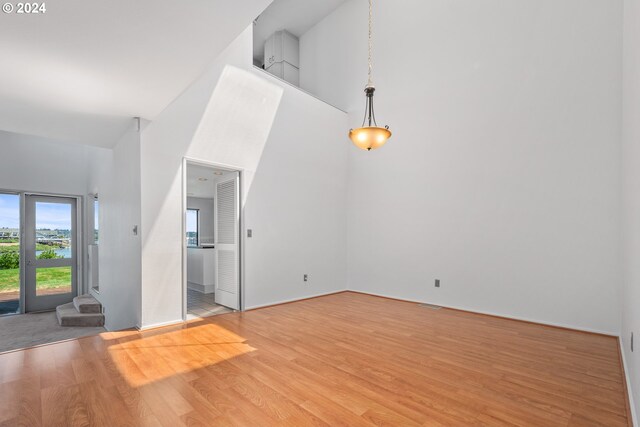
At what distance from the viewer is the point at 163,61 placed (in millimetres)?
2479

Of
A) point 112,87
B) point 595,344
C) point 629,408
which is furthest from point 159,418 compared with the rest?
point 595,344

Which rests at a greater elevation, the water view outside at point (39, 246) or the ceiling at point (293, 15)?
the ceiling at point (293, 15)

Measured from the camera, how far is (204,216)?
34.9 feet

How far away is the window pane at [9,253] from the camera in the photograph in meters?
6.04

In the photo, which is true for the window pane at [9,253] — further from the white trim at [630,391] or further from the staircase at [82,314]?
the white trim at [630,391]

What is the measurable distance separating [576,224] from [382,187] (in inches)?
112

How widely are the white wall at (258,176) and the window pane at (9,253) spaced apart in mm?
4630

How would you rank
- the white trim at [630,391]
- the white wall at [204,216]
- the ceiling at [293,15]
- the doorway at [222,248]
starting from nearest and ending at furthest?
the white trim at [630,391] → the doorway at [222,248] → the ceiling at [293,15] → the white wall at [204,216]

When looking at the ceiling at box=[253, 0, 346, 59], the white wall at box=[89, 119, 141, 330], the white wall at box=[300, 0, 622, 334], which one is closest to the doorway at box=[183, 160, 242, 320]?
the white wall at box=[89, 119, 141, 330]

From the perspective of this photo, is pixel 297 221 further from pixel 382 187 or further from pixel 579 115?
pixel 579 115

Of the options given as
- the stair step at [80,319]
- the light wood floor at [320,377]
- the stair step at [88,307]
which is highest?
the light wood floor at [320,377]

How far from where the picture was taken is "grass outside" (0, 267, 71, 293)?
6.19 metres

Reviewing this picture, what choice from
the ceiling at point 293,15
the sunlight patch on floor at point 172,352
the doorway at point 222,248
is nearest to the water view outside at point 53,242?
the doorway at point 222,248

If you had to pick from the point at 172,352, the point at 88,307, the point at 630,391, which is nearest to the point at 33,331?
the point at 88,307
